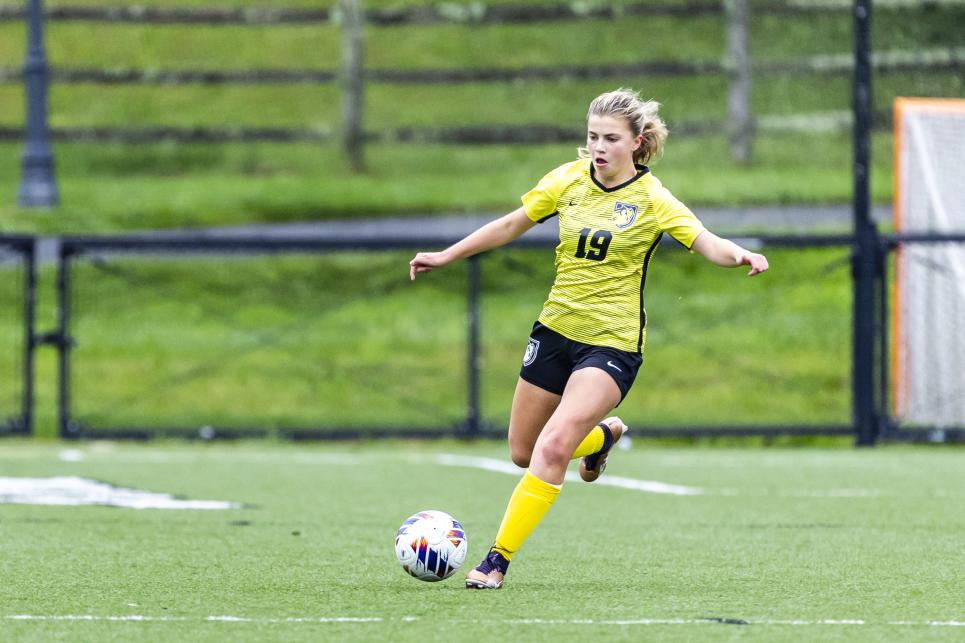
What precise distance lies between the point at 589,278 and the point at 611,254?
0.13m

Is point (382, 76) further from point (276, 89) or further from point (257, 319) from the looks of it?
point (257, 319)

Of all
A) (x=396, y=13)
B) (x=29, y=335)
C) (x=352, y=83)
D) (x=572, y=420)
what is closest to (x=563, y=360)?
(x=572, y=420)

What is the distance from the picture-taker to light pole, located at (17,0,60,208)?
19562mm

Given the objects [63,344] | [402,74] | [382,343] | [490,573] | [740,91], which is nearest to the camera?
[490,573]

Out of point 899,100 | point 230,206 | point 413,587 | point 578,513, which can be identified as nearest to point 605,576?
point 413,587

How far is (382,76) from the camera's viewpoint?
27297 mm

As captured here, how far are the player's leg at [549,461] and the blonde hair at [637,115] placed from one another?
0.92 meters

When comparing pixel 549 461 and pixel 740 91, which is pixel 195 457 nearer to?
pixel 549 461

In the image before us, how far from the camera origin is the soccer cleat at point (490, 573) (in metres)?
6.54

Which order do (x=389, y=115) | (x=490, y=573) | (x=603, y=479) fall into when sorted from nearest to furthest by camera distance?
(x=490, y=573)
(x=603, y=479)
(x=389, y=115)

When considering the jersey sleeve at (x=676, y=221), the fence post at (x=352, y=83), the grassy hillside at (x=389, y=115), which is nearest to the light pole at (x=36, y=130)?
the grassy hillside at (x=389, y=115)

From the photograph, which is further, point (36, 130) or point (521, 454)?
point (36, 130)

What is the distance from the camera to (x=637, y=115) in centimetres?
684

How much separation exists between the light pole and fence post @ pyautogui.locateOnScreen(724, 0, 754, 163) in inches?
364
